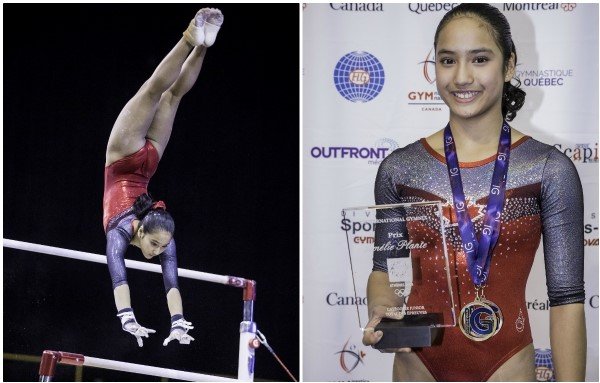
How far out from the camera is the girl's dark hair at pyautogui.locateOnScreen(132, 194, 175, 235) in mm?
4480

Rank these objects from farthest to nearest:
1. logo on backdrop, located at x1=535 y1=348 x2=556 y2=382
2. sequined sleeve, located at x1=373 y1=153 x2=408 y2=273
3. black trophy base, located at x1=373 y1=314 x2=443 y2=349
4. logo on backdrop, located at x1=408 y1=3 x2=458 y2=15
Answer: logo on backdrop, located at x1=408 y1=3 x2=458 y2=15, logo on backdrop, located at x1=535 y1=348 x2=556 y2=382, sequined sleeve, located at x1=373 y1=153 x2=408 y2=273, black trophy base, located at x1=373 y1=314 x2=443 y2=349

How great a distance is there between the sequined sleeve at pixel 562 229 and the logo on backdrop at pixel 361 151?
83 centimetres

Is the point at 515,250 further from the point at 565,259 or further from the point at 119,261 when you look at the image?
the point at 119,261

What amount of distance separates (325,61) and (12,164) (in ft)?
5.59

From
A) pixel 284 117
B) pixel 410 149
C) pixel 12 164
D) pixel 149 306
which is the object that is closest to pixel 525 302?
pixel 410 149

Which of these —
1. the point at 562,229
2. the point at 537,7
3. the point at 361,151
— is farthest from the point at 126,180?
the point at 537,7

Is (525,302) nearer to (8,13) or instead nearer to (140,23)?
(140,23)

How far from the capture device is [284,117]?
4977 mm

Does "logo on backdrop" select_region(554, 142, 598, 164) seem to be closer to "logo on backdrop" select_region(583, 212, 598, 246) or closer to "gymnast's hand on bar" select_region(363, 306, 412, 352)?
"logo on backdrop" select_region(583, 212, 598, 246)

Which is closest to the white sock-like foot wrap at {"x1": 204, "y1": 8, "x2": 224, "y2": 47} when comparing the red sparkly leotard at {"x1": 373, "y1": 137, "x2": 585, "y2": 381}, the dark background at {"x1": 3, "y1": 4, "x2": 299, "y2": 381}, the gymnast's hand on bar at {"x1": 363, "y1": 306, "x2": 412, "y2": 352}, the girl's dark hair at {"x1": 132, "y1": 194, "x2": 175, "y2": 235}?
the dark background at {"x1": 3, "y1": 4, "x2": 299, "y2": 381}

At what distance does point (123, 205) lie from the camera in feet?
14.9

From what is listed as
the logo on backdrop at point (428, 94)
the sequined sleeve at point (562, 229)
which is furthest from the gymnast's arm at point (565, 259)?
the logo on backdrop at point (428, 94)

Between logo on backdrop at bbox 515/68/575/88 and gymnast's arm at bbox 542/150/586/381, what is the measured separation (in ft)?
1.40

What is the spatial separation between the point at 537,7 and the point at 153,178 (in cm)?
217
